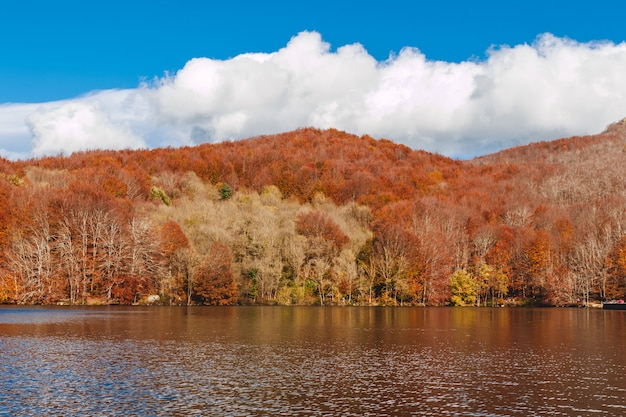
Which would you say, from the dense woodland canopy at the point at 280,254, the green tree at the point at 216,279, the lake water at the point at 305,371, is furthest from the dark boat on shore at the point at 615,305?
the green tree at the point at 216,279

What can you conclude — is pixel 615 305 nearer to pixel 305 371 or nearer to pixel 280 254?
pixel 280 254

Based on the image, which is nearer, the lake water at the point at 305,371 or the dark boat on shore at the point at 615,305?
the lake water at the point at 305,371

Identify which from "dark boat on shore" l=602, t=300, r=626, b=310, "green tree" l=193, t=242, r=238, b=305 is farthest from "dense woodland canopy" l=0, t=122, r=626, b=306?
"dark boat on shore" l=602, t=300, r=626, b=310

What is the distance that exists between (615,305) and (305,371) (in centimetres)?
10709

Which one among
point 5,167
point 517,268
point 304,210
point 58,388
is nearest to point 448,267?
point 517,268

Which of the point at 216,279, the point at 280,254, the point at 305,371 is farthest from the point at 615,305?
the point at 305,371

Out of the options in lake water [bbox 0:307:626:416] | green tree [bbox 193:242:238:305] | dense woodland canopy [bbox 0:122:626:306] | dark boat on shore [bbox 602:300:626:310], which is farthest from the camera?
dark boat on shore [bbox 602:300:626:310]

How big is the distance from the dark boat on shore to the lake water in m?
63.0

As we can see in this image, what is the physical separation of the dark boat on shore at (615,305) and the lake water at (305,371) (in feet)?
207

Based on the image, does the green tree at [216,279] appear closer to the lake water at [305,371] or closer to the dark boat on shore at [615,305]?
the lake water at [305,371]

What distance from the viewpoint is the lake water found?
30359mm

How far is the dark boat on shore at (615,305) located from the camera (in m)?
125

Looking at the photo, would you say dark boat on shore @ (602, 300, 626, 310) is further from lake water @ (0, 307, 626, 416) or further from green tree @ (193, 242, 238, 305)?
green tree @ (193, 242, 238, 305)

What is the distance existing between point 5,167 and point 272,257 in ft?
303
